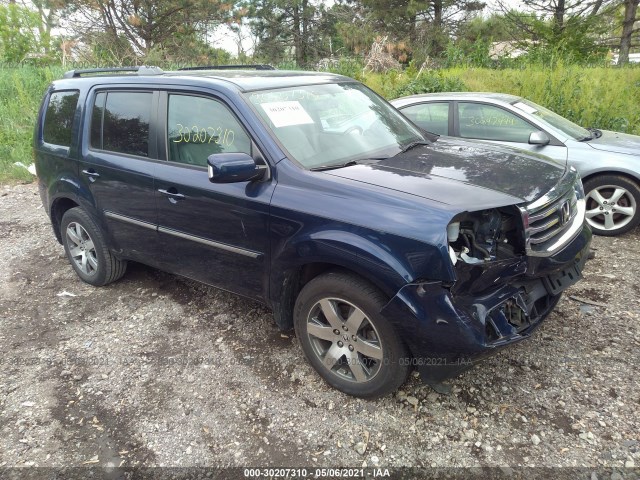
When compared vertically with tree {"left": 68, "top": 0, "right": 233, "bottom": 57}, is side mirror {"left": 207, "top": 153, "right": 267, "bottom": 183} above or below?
below

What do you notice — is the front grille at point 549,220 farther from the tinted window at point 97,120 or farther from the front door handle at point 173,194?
the tinted window at point 97,120

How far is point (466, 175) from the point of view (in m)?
2.87

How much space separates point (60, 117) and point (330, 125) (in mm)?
2690

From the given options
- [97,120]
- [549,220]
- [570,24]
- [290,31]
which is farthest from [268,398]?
[290,31]

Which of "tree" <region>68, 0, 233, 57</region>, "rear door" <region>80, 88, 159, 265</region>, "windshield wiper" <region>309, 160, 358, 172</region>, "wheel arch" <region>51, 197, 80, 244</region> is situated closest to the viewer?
"windshield wiper" <region>309, 160, 358, 172</region>

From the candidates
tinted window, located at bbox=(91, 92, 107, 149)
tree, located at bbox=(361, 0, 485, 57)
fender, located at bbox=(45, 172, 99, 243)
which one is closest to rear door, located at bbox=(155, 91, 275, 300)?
tinted window, located at bbox=(91, 92, 107, 149)

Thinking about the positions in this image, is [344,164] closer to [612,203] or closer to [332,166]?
[332,166]

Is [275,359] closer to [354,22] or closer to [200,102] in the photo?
[200,102]

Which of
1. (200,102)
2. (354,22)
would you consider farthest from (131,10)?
(200,102)

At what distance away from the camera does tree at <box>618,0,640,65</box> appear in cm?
1468

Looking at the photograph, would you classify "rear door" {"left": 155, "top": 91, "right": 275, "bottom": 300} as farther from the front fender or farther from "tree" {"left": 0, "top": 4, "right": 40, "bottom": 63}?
"tree" {"left": 0, "top": 4, "right": 40, "bottom": 63}

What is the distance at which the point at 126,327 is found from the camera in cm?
396

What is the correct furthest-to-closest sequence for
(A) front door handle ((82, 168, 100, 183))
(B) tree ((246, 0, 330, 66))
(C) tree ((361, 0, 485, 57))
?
(B) tree ((246, 0, 330, 66))
(C) tree ((361, 0, 485, 57))
(A) front door handle ((82, 168, 100, 183))

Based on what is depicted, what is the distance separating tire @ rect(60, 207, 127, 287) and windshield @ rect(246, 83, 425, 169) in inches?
84.3
